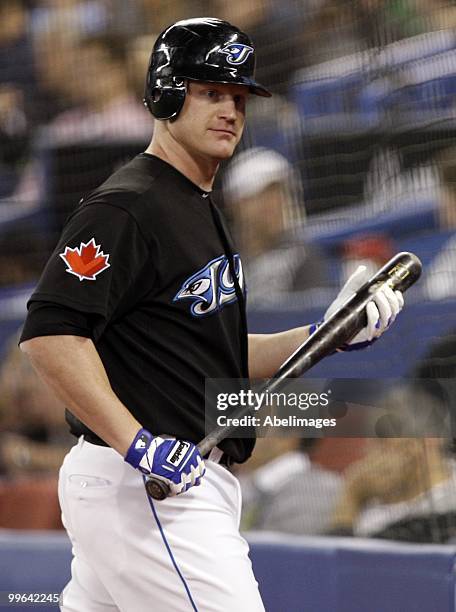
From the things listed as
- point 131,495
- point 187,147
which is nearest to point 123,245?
point 187,147

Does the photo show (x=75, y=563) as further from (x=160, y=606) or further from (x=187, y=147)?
(x=187, y=147)

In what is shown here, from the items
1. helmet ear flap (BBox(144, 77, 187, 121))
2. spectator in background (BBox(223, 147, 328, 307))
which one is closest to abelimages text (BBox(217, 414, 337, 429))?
spectator in background (BBox(223, 147, 328, 307))

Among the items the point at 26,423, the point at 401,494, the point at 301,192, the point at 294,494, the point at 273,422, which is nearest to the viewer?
the point at 273,422

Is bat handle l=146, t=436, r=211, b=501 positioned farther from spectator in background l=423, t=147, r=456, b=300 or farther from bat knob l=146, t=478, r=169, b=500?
spectator in background l=423, t=147, r=456, b=300

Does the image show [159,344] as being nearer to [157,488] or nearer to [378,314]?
[157,488]

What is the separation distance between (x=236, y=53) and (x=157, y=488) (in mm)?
739

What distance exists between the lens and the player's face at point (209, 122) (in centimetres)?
173

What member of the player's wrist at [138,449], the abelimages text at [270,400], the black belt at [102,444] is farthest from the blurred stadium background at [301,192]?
the player's wrist at [138,449]

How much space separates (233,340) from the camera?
1754mm

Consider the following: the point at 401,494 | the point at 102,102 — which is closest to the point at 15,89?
the point at 102,102

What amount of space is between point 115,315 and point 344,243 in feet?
4.20

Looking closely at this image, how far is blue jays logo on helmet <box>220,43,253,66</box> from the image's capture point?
5.73 feet

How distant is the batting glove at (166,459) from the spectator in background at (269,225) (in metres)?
1.30

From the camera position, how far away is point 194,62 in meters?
1.75
